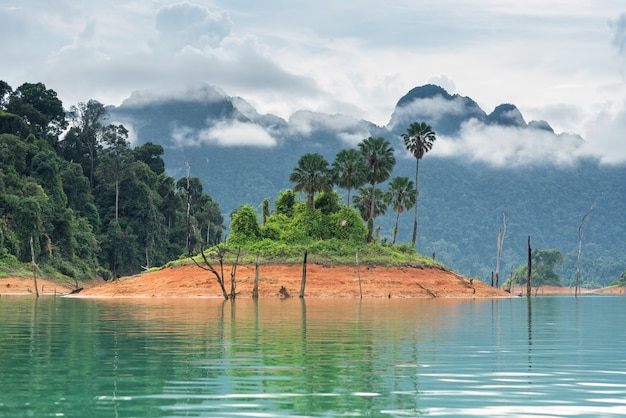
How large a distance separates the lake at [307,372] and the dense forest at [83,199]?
81363mm

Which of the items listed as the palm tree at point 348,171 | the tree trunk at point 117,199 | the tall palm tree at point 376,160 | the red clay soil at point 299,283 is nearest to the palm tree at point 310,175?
the palm tree at point 348,171

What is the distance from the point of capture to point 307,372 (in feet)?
72.2

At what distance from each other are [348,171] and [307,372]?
89909 mm

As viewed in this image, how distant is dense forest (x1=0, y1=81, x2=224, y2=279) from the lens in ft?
420

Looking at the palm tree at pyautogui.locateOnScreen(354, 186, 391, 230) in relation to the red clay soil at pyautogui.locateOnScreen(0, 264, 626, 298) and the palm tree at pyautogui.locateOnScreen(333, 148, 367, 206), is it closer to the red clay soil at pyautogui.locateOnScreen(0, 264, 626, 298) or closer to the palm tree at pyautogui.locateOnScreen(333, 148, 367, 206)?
the palm tree at pyautogui.locateOnScreen(333, 148, 367, 206)

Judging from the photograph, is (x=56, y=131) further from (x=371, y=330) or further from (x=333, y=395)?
(x=333, y=395)

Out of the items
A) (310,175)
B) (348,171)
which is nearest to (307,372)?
(310,175)

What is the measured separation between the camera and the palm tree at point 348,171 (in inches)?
4380

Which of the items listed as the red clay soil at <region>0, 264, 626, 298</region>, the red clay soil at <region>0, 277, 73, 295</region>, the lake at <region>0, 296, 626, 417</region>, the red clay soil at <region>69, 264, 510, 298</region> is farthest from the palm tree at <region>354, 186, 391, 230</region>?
the lake at <region>0, 296, 626, 417</region>

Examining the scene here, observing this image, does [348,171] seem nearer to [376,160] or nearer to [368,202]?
[376,160]

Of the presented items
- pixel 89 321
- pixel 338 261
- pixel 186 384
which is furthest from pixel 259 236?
pixel 186 384

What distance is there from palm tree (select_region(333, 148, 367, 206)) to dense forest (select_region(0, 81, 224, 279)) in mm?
24790

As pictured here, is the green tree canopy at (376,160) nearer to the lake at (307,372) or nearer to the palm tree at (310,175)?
the palm tree at (310,175)

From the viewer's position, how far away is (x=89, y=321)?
45250 mm
